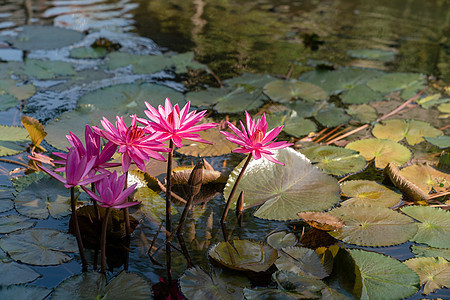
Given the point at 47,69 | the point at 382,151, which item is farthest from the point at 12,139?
the point at 382,151

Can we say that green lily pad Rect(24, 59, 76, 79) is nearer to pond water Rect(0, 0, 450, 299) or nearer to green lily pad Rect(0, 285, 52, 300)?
pond water Rect(0, 0, 450, 299)

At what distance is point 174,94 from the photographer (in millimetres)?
2453

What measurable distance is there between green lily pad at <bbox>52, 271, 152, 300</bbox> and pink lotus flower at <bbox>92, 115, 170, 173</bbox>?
0.32 metres

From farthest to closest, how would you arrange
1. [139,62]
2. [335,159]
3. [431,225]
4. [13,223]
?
[139,62] → [335,159] → [431,225] → [13,223]

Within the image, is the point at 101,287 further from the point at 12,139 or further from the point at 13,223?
the point at 12,139

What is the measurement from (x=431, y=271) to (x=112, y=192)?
1.02 meters

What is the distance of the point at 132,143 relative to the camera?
3.46ft

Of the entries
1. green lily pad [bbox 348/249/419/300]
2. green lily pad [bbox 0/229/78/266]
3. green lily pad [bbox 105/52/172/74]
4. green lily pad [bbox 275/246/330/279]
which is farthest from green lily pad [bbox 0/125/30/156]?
green lily pad [bbox 348/249/419/300]

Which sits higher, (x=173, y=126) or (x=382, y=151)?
(x=173, y=126)

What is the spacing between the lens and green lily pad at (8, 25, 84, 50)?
3318 millimetres

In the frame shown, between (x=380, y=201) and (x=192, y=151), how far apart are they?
2.89 ft

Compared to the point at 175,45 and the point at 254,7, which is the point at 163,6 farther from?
the point at 175,45

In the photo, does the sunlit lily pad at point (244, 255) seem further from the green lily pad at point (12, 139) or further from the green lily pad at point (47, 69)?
the green lily pad at point (47, 69)

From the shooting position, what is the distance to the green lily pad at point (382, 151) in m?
1.95
